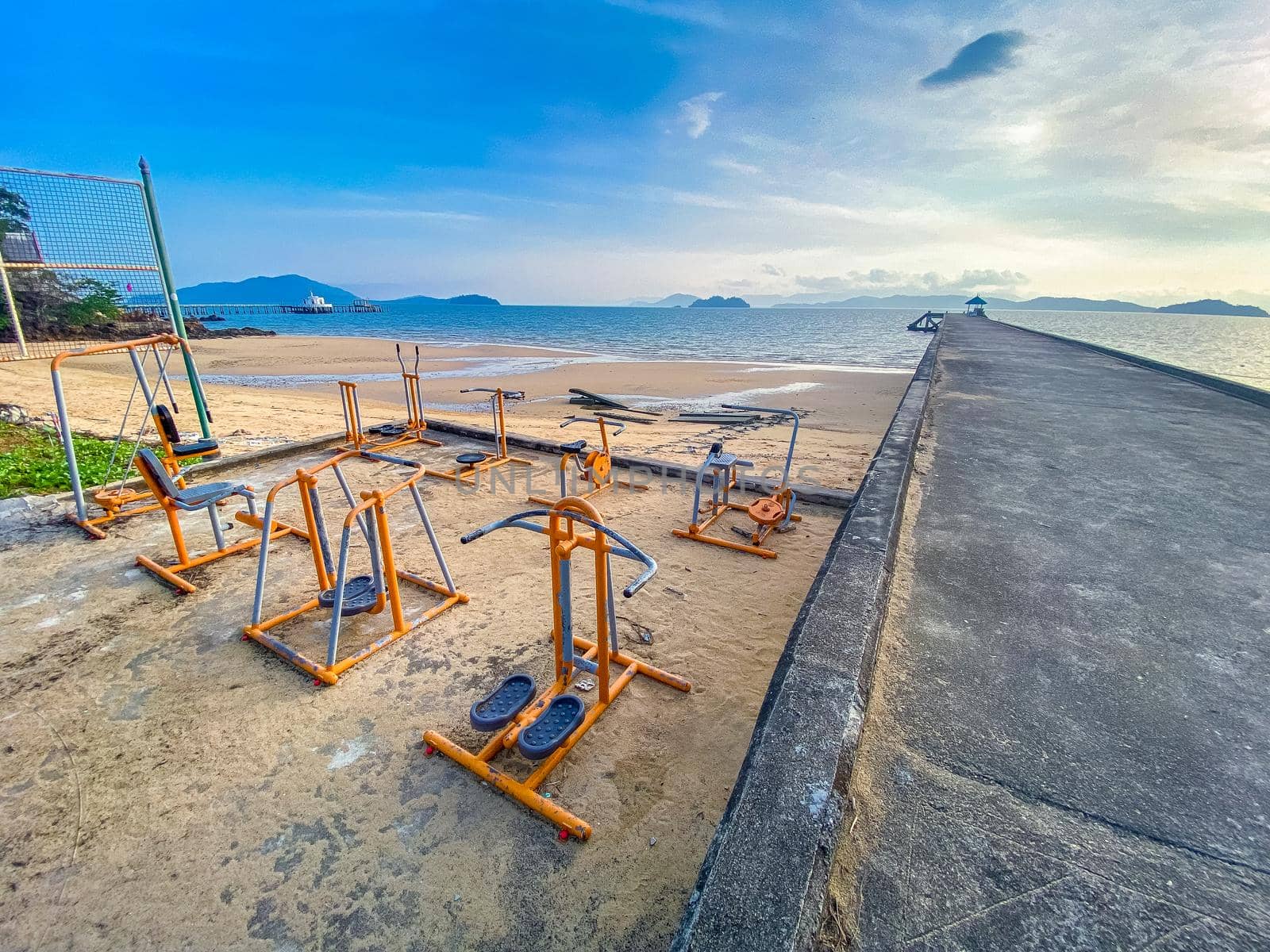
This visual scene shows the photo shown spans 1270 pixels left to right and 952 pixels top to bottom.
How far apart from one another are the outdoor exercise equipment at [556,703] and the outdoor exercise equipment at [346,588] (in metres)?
0.93

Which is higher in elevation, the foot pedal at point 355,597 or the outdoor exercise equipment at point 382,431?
the outdoor exercise equipment at point 382,431

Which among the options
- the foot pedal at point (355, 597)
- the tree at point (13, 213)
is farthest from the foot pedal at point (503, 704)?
the tree at point (13, 213)

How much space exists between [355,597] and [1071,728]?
13.4 feet

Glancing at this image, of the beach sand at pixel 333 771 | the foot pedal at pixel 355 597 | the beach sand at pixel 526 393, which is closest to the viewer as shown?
the beach sand at pixel 333 771

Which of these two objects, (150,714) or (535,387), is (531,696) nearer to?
(150,714)

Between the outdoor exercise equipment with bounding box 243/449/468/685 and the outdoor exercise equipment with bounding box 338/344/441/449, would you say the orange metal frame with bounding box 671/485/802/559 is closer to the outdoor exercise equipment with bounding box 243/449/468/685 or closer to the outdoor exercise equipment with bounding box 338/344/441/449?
the outdoor exercise equipment with bounding box 243/449/468/685

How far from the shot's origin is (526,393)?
57.7ft

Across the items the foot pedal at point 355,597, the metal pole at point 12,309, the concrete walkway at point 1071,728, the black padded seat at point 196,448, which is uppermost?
the metal pole at point 12,309

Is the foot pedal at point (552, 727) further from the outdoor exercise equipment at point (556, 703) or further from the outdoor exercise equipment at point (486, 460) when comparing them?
the outdoor exercise equipment at point (486, 460)

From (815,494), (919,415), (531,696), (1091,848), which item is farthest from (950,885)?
(919,415)

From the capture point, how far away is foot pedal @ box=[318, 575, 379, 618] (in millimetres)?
3543

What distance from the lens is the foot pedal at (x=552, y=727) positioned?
8.05ft

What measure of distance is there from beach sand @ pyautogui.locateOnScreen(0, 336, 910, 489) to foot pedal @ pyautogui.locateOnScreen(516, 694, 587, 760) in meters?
5.46

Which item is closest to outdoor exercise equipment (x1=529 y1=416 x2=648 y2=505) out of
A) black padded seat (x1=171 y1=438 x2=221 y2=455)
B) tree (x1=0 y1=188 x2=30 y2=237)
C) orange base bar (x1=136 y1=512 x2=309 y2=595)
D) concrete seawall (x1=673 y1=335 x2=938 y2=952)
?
orange base bar (x1=136 y1=512 x2=309 y2=595)
